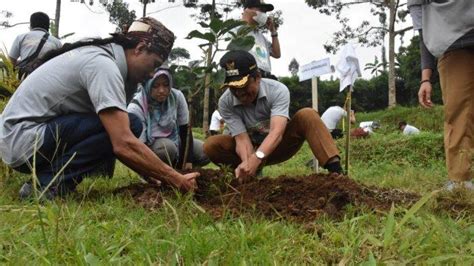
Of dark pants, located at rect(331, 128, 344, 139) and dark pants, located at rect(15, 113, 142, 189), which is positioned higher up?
dark pants, located at rect(15, 113, 142, 189)

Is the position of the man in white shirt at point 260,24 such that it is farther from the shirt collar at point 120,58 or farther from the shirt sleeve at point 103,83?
the shirt sleeve at point 103,83

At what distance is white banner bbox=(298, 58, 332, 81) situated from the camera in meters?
4.26

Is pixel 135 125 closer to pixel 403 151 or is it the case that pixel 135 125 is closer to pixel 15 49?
pixel 15 49

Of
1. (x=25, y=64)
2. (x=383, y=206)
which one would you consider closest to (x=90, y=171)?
(x=383, y=206)

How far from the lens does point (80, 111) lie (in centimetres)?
259

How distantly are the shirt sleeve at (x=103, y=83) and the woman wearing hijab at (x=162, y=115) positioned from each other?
0.90 meters

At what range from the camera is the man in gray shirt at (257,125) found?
3031mm

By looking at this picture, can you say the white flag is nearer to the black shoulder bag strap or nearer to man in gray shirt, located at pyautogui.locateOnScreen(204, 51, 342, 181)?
man in gray shirt, located at pyautogui.locateOnScreen(204, 51, 342, 181)

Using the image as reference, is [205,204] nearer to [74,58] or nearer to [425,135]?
[74,58]

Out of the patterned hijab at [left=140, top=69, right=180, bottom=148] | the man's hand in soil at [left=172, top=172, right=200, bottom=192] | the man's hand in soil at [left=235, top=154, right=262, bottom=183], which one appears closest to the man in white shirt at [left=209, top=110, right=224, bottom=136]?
the patterned hijab at [left=140, top=69, right=180, bottom=148]

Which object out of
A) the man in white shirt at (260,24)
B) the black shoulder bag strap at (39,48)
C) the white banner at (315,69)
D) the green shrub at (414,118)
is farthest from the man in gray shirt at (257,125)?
the green shrub at (414,118)

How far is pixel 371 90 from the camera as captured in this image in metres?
24.7

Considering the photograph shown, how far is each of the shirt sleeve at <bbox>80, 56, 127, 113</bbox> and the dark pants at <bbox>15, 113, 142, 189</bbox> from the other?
23 cm

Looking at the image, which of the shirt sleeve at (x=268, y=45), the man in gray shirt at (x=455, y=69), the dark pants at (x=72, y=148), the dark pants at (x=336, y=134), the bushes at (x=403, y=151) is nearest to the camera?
the dark pants at (x=72, y=148)
